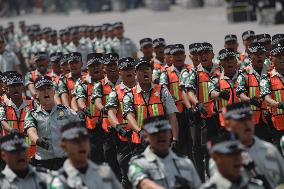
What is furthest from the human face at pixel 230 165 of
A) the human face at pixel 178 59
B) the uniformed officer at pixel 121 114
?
the human face at pixel 178 59

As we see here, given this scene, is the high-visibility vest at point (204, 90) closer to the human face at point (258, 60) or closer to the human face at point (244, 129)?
the human face at point (258, 60)

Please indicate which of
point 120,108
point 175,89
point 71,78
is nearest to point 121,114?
point 120,108

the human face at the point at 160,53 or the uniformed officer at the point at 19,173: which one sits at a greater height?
the human face at the point at 160,53

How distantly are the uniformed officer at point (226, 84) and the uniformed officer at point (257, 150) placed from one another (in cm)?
517

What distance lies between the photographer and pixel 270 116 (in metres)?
14.5

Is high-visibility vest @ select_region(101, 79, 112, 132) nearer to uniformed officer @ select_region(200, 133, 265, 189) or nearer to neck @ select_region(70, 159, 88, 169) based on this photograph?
neck @ select_region(70, 159, 88, 169)

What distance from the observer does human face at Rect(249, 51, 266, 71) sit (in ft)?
48.5

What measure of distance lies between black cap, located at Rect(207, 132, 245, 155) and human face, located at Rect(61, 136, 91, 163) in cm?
127

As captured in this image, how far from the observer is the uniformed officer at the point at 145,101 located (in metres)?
13.3

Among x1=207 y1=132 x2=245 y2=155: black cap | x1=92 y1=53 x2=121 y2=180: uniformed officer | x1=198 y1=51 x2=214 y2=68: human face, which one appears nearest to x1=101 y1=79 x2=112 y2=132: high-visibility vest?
x1=92 y1=53 x2=121 y2=180: uniformed officer

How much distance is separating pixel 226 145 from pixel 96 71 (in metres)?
8.04

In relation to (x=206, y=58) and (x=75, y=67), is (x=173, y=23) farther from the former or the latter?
(x=206, y=58)

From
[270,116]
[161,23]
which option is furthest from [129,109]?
[161,23]

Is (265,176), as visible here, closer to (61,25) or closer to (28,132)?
(28,132)
